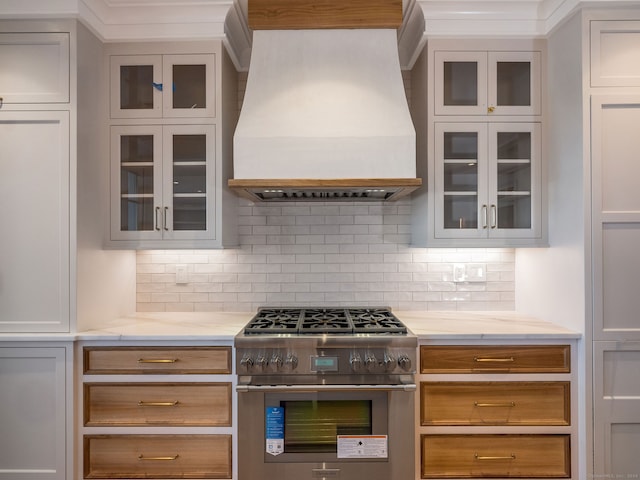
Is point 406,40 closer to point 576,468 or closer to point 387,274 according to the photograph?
point 387,274

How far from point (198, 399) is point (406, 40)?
2451 mm

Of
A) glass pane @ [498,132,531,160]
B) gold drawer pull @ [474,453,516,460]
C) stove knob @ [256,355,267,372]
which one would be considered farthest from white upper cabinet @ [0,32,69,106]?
gold drawer pull @ [474,453,516,460]

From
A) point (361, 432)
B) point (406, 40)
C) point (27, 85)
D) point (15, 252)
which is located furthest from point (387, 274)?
point (27, 85)

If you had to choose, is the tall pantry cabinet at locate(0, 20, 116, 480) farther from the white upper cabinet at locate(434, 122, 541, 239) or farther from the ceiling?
the white upper cabinet at locate(434, 122, 541, 239)

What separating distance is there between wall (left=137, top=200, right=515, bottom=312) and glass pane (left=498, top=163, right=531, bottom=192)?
21.6 inches

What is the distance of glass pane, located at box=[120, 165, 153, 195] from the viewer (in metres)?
2.44

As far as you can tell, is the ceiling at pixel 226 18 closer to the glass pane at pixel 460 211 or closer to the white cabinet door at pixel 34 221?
the white cabinet door at pixel 34 221

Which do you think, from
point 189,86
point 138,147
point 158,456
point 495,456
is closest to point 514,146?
point 495,456

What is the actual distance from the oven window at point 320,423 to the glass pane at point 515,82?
1861 millimetres

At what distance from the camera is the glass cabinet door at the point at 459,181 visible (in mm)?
2412

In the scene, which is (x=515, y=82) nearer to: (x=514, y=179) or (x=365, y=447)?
(x=514, y=179)

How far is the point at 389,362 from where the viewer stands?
80.7 inches

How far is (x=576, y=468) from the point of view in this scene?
2.12 meters

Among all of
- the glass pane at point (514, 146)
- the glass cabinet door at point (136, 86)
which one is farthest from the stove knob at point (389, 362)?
the glass cabinet door at point (136, 86)
